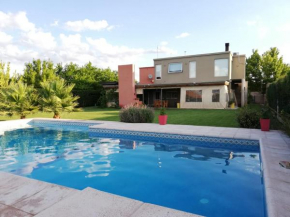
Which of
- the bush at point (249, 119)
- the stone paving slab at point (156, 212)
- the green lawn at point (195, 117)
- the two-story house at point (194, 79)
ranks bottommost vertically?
the stone paving slab at point (156, 212)

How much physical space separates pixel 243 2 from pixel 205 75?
10416 millimetres

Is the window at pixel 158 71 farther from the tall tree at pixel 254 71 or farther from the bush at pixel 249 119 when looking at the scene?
the tall tree at pixel 254 71

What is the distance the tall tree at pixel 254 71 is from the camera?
114 ft

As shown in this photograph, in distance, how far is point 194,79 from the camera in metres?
22.6

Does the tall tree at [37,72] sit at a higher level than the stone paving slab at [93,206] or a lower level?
higher

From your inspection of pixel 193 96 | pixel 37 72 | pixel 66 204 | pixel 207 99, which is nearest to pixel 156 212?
pixel 66 204

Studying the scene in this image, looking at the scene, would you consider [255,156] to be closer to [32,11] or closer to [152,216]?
[152,216]

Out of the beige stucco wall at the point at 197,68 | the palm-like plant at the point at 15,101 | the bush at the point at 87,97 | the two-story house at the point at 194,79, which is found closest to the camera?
the palm-like plant at the point at 15,101

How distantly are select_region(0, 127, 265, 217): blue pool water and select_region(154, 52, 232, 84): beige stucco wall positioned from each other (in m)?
15.9

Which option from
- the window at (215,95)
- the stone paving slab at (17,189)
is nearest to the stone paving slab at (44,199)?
the stone paving slab at (17,189)

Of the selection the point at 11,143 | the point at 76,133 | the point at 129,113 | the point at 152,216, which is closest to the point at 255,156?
the point at 152,216

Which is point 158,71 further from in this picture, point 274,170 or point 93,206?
point 93,206

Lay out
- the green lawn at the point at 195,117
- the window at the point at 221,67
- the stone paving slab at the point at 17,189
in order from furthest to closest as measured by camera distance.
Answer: the window at the point at 221,67, the green lawn at the point at 195,117, the stone paving slab at the point at 17,189

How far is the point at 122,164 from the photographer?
588cm
